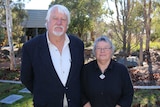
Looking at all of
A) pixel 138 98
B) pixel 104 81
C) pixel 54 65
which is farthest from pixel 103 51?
pixel 138 98

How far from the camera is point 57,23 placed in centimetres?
253

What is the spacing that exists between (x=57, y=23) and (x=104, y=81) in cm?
72

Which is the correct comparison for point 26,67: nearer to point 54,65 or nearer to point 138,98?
point 54,65

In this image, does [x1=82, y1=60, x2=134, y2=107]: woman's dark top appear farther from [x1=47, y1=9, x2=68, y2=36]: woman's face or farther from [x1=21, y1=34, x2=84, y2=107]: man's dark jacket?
[x1=47, y1=9, x2=68, y2=36]: woman's face

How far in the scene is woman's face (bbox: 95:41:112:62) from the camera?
2635mm

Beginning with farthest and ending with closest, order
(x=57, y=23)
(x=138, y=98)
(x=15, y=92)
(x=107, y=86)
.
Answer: (x=15, y=92) < (x=138, y=98) < (x=107, y=86) < (x=57, y=23)

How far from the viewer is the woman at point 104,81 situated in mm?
2635

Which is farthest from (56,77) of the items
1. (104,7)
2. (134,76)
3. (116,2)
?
(104,7)

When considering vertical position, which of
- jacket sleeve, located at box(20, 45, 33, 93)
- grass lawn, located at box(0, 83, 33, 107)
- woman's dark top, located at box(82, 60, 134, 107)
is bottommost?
grass lawn, located at box(0, 83, 33, 107)

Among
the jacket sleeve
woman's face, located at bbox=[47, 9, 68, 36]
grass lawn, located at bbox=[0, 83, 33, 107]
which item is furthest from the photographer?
grass lawn, located at bbox=[0, 83, 33, 107]

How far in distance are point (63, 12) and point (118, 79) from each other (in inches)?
32.9

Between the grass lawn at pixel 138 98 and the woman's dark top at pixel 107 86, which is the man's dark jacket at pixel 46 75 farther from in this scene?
the grass lawn at pixel 138 98

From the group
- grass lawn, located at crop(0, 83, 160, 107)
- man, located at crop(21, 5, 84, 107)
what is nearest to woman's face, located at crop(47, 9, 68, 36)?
man, located at crop(21, 5, 84, 107)

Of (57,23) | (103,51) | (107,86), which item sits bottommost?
(107,86)
